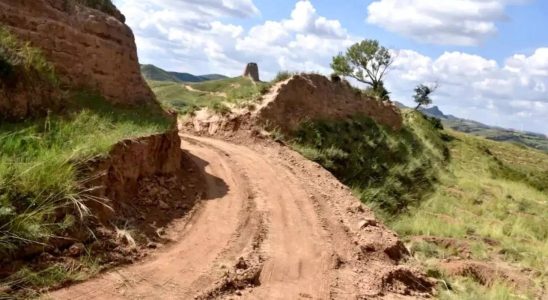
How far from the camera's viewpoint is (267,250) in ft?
25.2

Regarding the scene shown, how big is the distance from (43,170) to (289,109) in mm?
12028

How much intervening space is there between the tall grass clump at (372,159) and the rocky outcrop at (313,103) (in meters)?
0.39

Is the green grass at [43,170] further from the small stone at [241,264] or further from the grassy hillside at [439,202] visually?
the grassy hillside at [439,202]

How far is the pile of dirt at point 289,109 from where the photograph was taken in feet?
51.9

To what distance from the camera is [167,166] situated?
9.29 metres

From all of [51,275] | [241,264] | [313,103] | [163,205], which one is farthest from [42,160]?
[313,103]

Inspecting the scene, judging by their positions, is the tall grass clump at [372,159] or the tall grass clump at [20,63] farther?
the tall grass clump at [372,159]

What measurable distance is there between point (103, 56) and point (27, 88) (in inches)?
119

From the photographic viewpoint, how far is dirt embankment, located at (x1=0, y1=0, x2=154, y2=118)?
885cm

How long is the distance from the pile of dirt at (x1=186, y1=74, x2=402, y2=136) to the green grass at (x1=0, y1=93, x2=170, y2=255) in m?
8.11

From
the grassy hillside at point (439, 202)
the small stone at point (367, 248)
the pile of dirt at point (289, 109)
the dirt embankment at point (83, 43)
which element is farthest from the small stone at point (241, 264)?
the pile of dirt at point (289, 109)

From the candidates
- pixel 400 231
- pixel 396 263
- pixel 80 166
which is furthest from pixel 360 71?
pixel 80 166

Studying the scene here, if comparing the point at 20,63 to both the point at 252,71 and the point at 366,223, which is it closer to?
the point at 366,223

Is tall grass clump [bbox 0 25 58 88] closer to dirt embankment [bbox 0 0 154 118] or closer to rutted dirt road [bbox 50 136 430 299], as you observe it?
dirt embankment [bbox 0 0 154 118]
